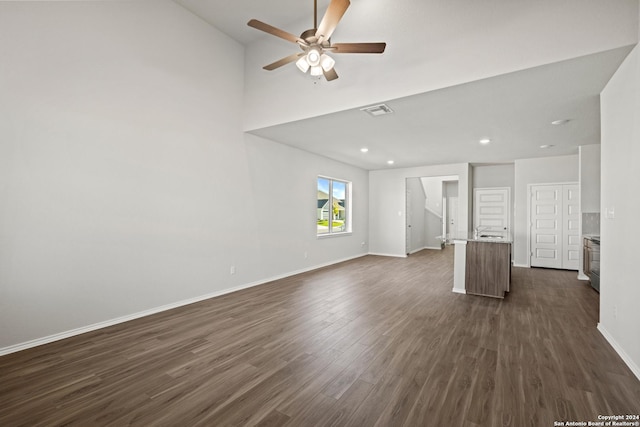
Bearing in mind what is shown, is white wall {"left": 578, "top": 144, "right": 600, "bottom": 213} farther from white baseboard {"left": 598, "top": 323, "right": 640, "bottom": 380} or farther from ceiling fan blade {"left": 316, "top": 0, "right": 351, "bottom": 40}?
ceiling fan blade {"left": 316, "top": 0, "right": 351, "bottom": 40}

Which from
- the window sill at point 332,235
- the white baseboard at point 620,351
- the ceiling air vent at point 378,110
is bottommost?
the white baseboard at point 620,351

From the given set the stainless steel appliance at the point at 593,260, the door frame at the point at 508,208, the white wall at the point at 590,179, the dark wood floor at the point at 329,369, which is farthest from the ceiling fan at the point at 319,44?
the door frame at the point at 508,208

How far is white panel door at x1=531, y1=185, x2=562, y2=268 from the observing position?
6695 mm

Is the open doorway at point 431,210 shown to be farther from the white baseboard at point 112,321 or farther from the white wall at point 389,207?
the white baseboard at point 112,321

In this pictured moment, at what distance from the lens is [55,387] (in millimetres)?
2100

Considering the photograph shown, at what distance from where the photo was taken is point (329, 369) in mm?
2340

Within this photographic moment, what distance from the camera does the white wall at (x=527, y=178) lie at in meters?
6.60

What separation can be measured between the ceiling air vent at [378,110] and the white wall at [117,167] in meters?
2.23

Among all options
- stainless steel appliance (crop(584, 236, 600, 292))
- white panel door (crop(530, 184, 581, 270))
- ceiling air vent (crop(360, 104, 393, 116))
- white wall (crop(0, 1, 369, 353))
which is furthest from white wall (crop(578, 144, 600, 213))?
white wall (crop(0, 1, 369, 353))

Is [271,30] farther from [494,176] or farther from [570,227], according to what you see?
[494,176]

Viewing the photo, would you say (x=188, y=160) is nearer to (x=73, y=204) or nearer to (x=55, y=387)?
(x=73, y=204)

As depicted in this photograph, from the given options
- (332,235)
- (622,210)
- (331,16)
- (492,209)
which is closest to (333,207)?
(332,235)

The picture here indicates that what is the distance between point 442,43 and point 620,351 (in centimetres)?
345

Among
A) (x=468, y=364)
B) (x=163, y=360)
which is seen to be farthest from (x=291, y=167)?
(x=468, y=364)
